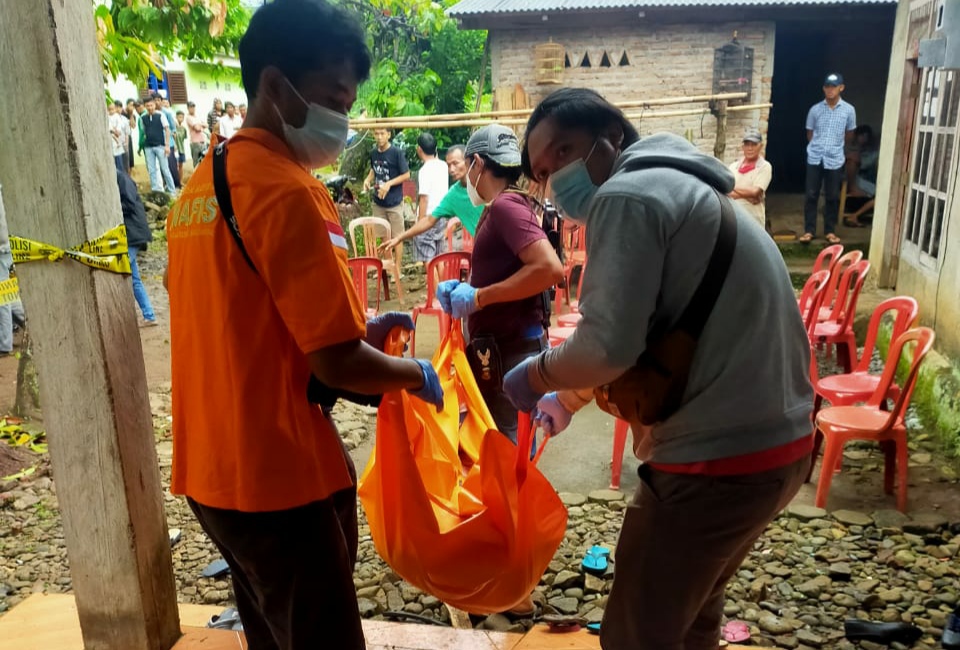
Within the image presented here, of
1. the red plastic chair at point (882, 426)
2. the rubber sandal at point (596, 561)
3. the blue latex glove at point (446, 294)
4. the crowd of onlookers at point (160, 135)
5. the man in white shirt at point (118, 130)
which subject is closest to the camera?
the blue latex glove at point (446, 294)

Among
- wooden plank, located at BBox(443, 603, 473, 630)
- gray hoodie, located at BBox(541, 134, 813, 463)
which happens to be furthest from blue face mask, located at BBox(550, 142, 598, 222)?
wooden plank, located at BBox(443, 603, 473, 630)

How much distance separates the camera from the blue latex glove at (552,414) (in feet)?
6.20

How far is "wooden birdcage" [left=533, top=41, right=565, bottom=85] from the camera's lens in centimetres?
938

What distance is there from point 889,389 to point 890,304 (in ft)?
1.63

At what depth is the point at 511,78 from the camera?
31.6 ft

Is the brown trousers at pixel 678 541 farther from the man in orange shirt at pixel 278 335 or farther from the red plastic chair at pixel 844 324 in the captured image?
the red plastic chair at pixel 844 324

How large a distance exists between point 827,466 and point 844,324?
5.45 feet

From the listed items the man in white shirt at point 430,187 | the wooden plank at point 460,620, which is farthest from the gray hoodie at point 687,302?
the man in white shirt at point 430,187

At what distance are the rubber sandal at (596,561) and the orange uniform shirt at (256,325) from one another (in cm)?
185

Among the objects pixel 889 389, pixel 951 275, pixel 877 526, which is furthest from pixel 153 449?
pixel 951 275

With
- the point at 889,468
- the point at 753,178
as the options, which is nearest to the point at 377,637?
the point at 889,468

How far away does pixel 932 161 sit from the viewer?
5840mm

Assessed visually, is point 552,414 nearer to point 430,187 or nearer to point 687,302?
point 687,302

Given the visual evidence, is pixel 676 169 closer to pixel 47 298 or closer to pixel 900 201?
pixel 47 298
